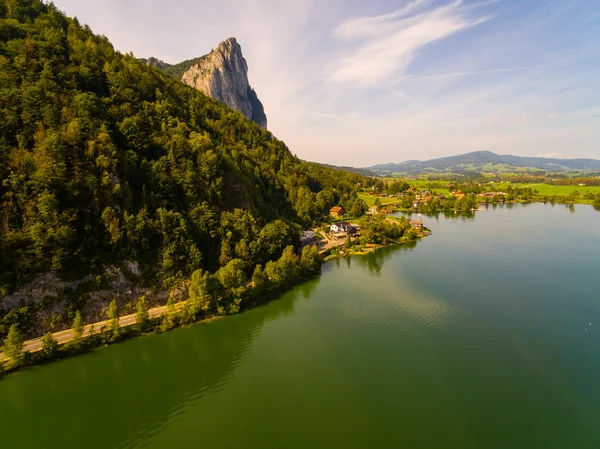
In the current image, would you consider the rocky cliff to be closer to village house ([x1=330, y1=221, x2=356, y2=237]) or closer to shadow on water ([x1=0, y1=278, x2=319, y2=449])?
village house ([x1=330, y1=221, x2=356, y2=237])

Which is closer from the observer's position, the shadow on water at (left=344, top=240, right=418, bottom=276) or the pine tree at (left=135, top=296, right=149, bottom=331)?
the pine tree at (left=135, top=296, right=149, bottom=331)

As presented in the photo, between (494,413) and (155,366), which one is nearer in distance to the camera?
(494,413)

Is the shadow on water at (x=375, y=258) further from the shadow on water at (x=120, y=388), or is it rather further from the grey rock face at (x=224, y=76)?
the grey rock face at (x=224, y=76)

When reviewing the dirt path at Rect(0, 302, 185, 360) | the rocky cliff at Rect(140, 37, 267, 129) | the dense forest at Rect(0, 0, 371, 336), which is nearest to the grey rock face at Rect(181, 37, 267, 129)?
the rocky cliff at Rect(140, 37, 267, 129)

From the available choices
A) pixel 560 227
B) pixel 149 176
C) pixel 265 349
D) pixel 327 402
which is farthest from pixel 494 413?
pixel 560 227

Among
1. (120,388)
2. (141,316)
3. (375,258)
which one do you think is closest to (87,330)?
(141,316)

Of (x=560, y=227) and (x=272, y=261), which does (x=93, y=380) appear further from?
(x=560, y=227)
